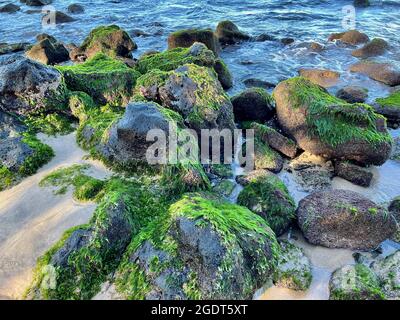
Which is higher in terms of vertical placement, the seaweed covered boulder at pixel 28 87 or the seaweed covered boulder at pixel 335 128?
the seaweed covered boulder at pixel 28 87

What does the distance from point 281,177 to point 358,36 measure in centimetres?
979

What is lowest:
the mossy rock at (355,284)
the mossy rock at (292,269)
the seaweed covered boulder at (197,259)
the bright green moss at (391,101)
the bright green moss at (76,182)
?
the bright green moss at (391,101)

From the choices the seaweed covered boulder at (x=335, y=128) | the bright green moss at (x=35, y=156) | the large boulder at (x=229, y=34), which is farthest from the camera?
the large boulder at (x=229, y=34)

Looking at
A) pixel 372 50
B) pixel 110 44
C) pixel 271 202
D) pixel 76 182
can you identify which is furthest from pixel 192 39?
pixel 271 202

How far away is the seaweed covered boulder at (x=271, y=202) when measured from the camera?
231 inches

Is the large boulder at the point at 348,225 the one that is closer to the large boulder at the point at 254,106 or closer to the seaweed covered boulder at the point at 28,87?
the large boulder at the point at 254,106

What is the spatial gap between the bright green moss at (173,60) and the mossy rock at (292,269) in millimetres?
5496

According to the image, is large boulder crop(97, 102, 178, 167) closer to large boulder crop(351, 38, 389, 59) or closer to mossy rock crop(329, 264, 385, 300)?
mossy rock crop(329, 264, 385, 300)

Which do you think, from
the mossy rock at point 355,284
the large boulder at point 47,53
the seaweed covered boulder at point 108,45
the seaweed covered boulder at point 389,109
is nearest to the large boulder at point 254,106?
the seaweed covered boulder at point 389,109

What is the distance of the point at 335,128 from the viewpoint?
24.4ft

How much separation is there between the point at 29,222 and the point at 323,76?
9.27 meters

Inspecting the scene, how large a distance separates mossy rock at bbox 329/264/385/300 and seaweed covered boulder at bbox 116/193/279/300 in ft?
2.64

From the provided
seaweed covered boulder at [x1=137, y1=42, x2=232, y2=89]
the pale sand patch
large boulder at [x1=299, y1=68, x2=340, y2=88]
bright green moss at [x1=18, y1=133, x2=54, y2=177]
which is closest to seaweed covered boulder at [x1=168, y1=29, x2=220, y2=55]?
seaweed covered boulder at [x1=137, y1=42, x2=232, y2=89]
